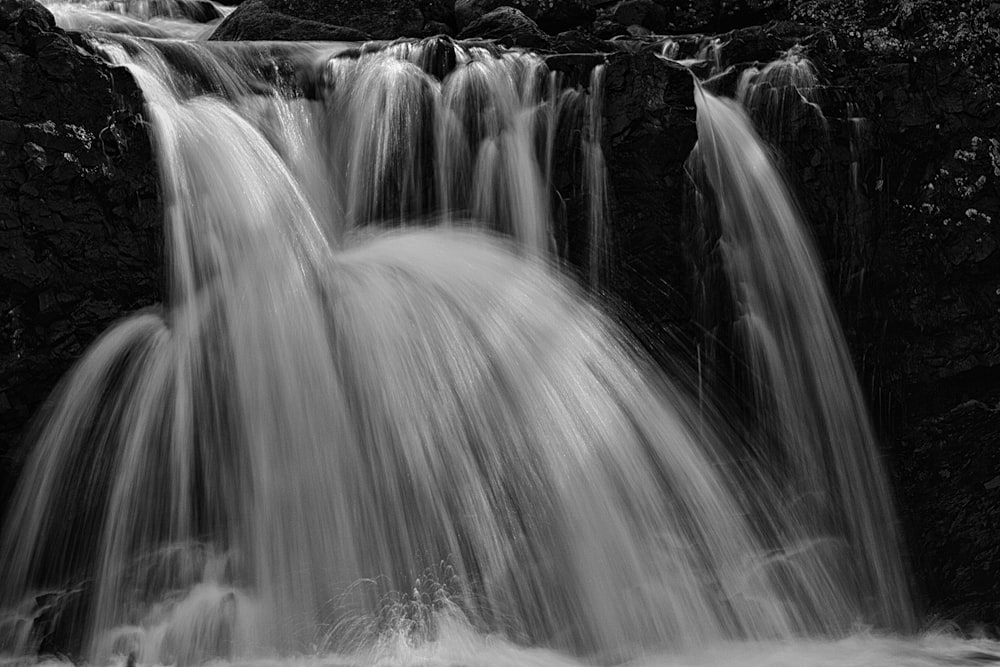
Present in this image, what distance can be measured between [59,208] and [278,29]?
162 inches

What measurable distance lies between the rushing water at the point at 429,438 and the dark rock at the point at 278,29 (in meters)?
2.11

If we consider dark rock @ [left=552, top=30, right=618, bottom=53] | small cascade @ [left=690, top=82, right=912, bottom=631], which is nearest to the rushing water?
small cascade @ [left=690, top=82, right=912, bottom=631]

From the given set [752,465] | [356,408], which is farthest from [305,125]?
[752,465]

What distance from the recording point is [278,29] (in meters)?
9.13

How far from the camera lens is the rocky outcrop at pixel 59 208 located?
5.47 m

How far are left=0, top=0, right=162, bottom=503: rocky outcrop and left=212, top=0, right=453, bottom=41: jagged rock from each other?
3572 mm

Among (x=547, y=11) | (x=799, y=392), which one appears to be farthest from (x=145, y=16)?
(x=799, y=392)

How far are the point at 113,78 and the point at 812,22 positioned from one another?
6806mm

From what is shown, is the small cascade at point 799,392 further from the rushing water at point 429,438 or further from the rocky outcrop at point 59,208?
the rocky outcrop at point 59,208

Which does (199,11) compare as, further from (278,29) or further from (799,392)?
(799,392)

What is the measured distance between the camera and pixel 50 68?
19.0 ft

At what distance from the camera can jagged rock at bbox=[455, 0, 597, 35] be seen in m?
10.7

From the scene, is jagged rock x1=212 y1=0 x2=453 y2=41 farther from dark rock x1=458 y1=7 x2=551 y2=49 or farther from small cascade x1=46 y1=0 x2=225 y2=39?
small cascade x1=46 y1=0 x2=225 y2=39

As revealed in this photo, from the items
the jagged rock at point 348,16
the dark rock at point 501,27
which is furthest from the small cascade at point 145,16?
the dark rock at point 501,27
